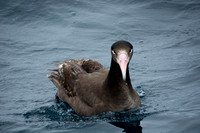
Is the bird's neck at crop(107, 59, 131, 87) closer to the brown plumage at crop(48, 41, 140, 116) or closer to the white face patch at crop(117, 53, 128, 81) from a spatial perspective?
the brown plumage at crop(48, 41, 140, 116)

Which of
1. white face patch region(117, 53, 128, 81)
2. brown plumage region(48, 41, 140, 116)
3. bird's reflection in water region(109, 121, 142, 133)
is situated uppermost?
white face patch region(117, 53, 128, 81)

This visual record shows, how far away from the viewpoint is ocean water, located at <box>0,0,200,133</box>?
658 centimetres

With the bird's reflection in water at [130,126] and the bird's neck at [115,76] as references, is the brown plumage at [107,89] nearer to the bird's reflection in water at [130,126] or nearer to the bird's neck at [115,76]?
the bird's neck at [115,76]

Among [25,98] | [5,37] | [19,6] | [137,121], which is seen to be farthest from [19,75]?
[19,6]

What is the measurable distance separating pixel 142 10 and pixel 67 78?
7813 millimetres

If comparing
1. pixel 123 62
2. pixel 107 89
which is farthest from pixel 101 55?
pixel 123 62

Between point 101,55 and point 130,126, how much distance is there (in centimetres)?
502

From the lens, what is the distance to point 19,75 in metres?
9.80

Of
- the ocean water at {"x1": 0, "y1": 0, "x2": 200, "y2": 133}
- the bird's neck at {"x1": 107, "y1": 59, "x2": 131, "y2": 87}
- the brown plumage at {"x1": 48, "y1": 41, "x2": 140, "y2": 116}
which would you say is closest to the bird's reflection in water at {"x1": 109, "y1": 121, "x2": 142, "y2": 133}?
the ocean water at {"x1": 0, "y1": 0, "x2": 200, "y2": 133}

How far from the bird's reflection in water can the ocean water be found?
0.06 ft

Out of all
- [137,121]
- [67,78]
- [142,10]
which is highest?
[142,10]

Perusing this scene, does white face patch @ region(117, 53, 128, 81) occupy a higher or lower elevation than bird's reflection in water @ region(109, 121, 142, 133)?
higher

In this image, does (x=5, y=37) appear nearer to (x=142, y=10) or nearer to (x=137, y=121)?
(x=142, y=10)

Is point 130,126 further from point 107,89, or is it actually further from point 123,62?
point 123,62
